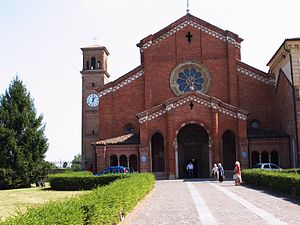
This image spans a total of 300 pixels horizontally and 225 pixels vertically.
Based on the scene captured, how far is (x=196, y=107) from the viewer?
123 feet

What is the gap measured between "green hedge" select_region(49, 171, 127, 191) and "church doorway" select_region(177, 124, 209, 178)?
11.2 meters

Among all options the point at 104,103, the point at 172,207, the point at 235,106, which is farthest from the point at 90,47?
the point at 172,207

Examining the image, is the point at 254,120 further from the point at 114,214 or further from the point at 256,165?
the point at 114,214

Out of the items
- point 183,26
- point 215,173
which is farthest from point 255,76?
point 215,173

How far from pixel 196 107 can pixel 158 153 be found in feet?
20.5

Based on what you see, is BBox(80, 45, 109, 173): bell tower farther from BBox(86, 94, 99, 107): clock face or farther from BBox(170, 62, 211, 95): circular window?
BBox(170, 62, 211, 95): circular window

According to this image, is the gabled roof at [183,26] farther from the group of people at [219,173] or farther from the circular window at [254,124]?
the group of people at [219,173]

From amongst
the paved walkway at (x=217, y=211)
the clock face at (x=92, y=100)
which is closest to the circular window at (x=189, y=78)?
the clock face at (x=92, y=100)

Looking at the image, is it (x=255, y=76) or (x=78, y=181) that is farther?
(x=255, y=76)

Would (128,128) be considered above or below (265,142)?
above

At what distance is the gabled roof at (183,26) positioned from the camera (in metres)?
42.3

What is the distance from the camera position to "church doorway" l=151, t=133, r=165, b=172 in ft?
131

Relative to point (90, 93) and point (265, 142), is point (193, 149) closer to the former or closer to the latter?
point (265, 142)

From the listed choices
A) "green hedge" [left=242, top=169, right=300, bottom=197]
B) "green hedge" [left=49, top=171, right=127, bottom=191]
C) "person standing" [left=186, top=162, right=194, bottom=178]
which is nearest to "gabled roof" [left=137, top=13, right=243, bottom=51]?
"person standing" [left=186, top=162, right=194, bottom=178]
